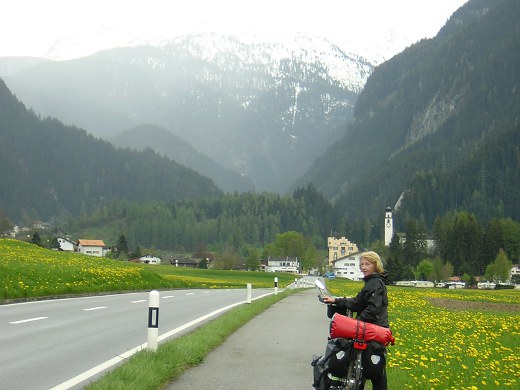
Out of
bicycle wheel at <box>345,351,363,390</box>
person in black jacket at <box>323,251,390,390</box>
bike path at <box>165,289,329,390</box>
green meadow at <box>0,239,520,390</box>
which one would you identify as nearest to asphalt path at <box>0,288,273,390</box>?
green meadow at <box>0,239,520,390</box>

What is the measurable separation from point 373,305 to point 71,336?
920cm

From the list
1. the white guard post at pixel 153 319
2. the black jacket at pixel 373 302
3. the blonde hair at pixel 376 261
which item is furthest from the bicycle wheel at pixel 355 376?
the white guard post at pixel 153 319

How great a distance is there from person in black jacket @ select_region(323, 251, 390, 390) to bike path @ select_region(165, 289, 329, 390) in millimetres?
1938

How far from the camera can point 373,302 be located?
30.3 ft

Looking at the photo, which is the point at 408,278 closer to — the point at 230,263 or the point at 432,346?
the point at 230,263

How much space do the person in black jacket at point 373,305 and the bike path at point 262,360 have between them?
→ 1.94 metres

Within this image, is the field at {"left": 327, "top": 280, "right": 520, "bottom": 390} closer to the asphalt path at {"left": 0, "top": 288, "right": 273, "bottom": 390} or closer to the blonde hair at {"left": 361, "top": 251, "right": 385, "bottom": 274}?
the blonde hair at {"left": 361, "top": 251, "right": 385, "bottom": 274}

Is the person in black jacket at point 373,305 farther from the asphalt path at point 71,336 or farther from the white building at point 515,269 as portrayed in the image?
the white building at point 515,269

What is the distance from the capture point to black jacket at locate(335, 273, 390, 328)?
9219mm

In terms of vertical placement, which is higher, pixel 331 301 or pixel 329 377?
pixel 331 301

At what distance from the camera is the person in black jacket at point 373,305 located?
354 inches

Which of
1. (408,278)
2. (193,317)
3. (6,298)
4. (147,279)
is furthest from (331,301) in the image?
(408,278)

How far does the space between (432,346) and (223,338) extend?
472 cm

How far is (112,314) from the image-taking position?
894 inches
